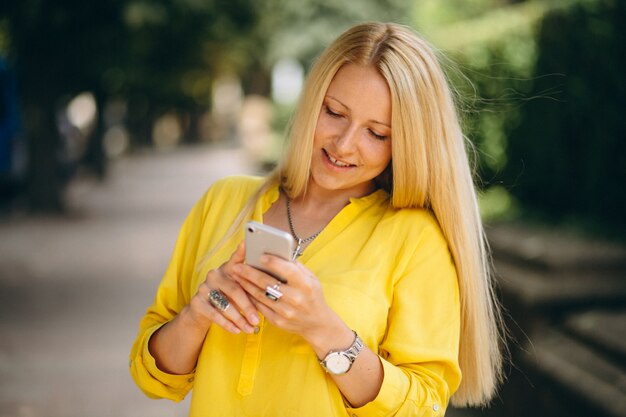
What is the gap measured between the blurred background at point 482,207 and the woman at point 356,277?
0.37 metres

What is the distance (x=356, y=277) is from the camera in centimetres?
201

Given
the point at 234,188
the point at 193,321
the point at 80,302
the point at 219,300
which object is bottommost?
the point at 80,302

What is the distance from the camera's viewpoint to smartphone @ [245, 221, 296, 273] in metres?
1.69

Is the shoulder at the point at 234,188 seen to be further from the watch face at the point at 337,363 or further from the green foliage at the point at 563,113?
the green foliage at the point at 563,113

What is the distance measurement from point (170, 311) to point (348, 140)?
73 cm

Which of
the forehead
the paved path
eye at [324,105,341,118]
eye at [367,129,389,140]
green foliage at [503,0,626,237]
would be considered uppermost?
the forehead

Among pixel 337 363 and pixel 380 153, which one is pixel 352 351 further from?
pixel 380 153

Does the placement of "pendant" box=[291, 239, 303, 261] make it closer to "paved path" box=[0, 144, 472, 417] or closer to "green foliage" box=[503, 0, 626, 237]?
"paved path" box=[0, 144, 472, 417]

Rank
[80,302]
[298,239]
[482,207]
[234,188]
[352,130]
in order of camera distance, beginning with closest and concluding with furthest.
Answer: [352,130] < [298,239] < [234,188] < [80,302] < [482,207]

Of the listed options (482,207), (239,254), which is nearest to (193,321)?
(239,254)

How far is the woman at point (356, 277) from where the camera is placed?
192 cm

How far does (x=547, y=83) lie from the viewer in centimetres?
714

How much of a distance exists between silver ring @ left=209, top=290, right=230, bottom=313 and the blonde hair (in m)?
0.48

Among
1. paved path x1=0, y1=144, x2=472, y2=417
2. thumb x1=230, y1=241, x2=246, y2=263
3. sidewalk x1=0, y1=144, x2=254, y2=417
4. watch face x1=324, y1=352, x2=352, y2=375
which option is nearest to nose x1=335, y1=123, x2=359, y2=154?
thumb x1=230, y1=241, x2=246, y2=263
